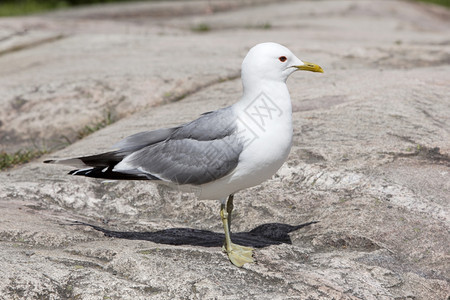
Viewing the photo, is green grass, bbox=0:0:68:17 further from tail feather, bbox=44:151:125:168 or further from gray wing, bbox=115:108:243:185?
gray wing, bbox=115:108:243:185

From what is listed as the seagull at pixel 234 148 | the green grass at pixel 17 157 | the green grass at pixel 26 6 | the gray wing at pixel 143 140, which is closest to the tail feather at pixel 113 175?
the seagull at pixel 234 148

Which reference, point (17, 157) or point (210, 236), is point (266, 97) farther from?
point (17, 157)

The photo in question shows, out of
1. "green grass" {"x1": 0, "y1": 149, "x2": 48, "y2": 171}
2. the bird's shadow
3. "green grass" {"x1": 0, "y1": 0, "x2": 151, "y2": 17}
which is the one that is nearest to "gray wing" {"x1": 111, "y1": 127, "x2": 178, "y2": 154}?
the bird's shadow

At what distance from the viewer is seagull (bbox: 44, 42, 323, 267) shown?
3539mm

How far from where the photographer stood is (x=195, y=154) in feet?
12.2

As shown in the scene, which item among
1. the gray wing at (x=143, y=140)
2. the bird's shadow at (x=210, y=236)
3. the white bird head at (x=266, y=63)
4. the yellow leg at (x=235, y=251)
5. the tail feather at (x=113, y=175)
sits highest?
the white bird head at (x=266, y=63)

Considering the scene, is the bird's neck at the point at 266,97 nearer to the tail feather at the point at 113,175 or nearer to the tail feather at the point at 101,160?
the tail feather at the point at 113,175

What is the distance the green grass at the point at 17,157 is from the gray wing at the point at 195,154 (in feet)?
7.33

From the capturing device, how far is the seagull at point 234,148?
3539 mm

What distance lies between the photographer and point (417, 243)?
12.8ft

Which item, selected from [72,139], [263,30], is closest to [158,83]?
[72,139]

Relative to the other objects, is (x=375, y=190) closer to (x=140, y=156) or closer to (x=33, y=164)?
(x=140, y=156)

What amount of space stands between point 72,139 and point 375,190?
3.28 metres

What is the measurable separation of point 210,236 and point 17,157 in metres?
2.50
